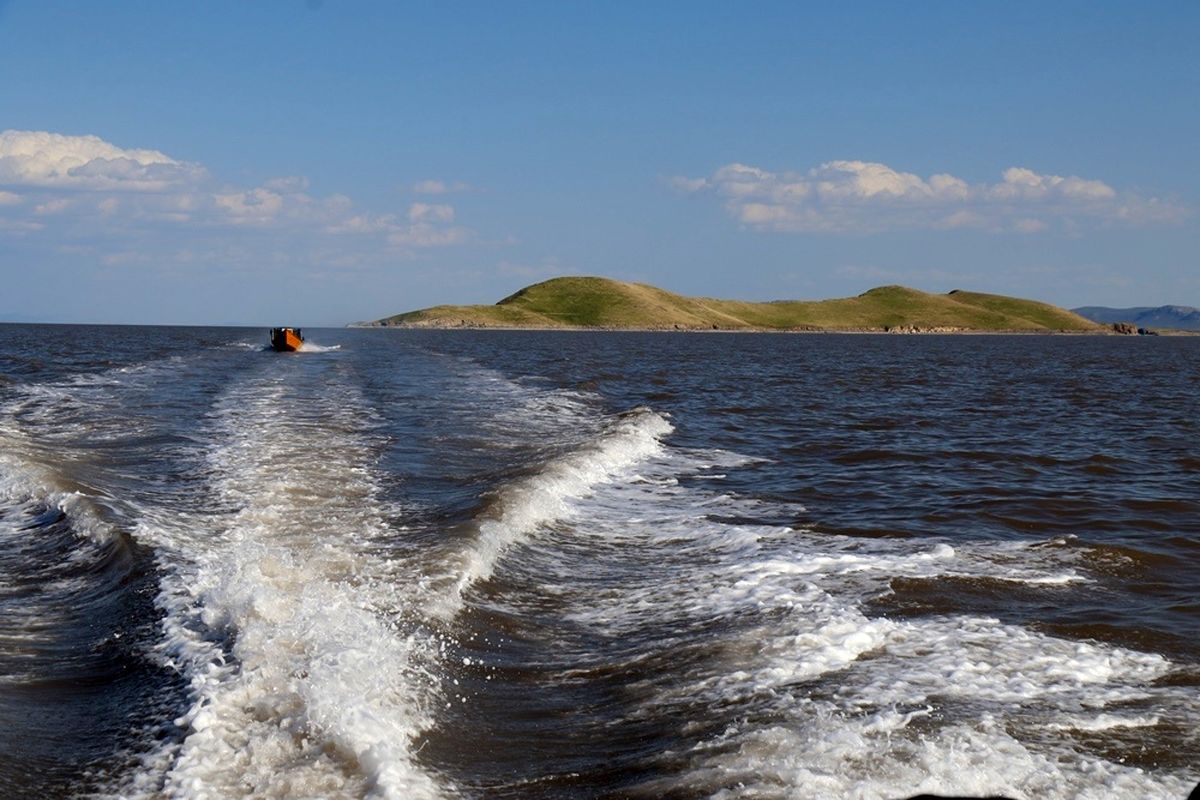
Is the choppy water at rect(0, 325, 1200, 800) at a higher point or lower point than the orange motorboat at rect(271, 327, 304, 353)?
lower

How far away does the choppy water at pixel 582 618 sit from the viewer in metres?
6.34

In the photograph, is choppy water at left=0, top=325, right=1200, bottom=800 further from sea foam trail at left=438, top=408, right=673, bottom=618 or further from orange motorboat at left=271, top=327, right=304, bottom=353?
orange motorboat at left=271, top=327, right=304, bottom=353

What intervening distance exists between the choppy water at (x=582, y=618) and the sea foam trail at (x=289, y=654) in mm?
32

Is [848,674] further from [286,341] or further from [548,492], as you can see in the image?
[286,341]

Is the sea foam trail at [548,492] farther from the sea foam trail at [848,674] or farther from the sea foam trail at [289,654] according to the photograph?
the sea foam trail at [289,654]

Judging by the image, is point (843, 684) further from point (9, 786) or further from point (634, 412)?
point (634, 412)

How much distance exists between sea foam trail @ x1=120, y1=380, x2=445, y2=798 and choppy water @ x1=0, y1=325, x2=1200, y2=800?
1.3 inches

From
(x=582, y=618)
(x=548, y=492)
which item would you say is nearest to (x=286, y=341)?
(x=548, y=492)

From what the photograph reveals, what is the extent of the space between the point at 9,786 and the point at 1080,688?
7.15 metres

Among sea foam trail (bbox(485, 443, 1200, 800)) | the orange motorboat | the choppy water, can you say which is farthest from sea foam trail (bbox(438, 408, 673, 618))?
the orange motorboat

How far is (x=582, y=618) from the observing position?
32.3ft

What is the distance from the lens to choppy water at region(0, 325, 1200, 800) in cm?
634

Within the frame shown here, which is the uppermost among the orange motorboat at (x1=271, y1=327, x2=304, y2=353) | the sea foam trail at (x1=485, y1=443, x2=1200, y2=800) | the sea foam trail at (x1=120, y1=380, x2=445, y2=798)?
the orange motorboat at (x1=271, y1=327, x2=304, y2=353)

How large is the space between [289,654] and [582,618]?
9.68 feet
